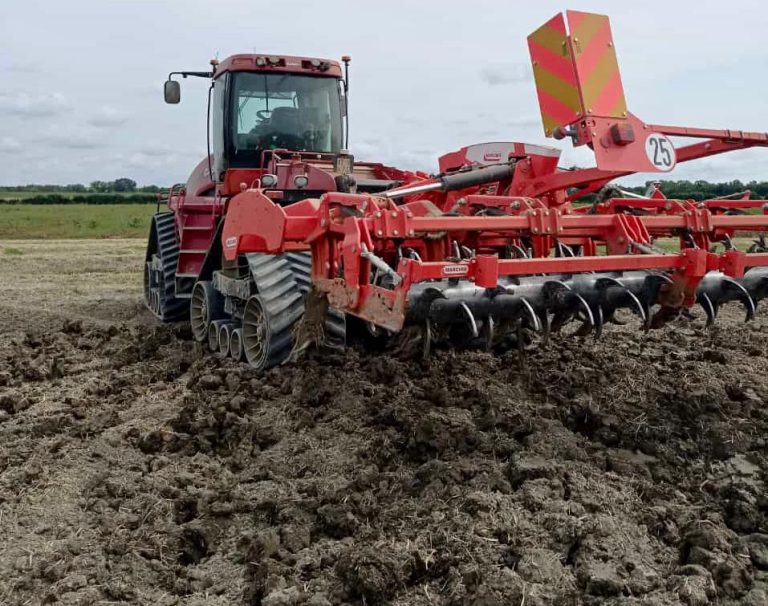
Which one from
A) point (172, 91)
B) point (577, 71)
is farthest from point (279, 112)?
point (577, 71)

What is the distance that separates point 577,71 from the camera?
5.10 m

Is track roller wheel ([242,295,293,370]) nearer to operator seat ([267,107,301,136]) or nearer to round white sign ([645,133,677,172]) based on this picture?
operator seat ([267,107,301,136])

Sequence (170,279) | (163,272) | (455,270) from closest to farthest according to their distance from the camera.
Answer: (455,270), (170,279), (163,272)

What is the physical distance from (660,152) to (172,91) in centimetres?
513

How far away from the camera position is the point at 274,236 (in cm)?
498

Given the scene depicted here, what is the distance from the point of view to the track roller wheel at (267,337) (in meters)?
5.77

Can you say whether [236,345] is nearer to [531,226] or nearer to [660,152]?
[531,226]

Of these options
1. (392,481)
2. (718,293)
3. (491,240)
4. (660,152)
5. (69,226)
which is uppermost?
(69,226)

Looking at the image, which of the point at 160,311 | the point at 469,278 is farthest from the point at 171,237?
the point at 469,278

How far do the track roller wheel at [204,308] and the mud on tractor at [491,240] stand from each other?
14 millimetres

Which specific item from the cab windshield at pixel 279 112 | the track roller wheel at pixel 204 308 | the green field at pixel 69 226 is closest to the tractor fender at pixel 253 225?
the track roller wheel at pixel 204 308

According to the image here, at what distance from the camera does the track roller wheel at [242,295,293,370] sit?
577 cm

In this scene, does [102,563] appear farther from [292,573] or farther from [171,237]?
[171,237]

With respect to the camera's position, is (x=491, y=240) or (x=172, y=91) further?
(x=172, y=91)
